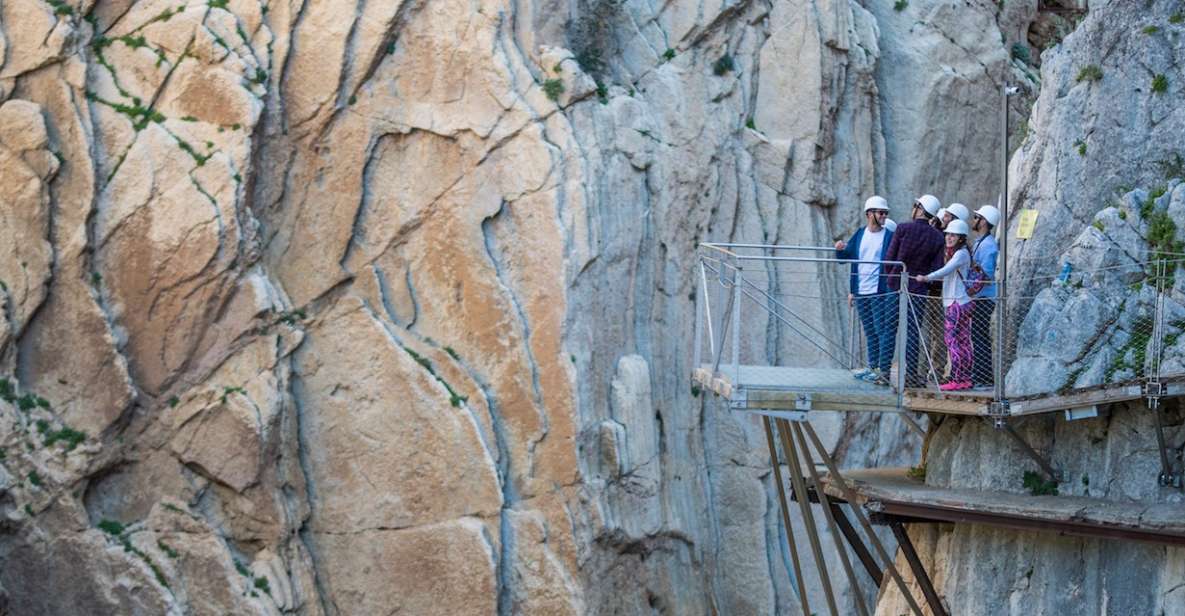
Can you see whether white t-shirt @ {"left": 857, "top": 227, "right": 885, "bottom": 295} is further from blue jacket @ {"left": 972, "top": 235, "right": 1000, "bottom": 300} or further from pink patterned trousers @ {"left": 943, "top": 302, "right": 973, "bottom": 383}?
pink patterned trousers @ {"left": 943, "top": 302, "right": 973, "bottom": 383}

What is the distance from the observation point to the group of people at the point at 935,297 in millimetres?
15198

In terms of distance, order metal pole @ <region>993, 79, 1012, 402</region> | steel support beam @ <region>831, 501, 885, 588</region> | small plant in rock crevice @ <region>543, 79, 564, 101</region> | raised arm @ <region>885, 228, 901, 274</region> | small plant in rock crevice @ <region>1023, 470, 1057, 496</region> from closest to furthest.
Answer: metal pole @ <region>993, 79, 1012, 402</region> < small plant in rock crevice @ <region>1023, 470, 1057, 496</region> < raised arm @ <region>885, 228, 901, 274</region> < steel support beam @ <region>831, 501, 885, 588</region> < small plant in rock crevice @ <region>543, 79, 564, 101</region>

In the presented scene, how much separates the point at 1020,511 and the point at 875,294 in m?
2.49

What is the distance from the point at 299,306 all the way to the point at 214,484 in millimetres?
2648

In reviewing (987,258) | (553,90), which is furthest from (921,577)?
(553,90)

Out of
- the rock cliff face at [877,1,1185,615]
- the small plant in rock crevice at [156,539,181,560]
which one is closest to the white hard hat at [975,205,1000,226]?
the rock cliff face at [877,1,1185,615]

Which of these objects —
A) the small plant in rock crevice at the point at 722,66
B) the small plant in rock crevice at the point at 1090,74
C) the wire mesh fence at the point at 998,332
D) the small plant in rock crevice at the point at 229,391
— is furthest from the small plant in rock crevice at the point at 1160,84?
the small plant in rock crevice at the point at 229,391

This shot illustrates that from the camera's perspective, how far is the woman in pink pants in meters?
15.1

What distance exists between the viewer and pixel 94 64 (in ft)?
80.2

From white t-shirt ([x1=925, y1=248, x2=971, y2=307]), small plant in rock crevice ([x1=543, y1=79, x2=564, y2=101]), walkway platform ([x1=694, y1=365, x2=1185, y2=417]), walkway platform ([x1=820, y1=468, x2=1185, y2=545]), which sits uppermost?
small plant in rock crevice ([x1=543, y1=79, x2=564, y2=101])

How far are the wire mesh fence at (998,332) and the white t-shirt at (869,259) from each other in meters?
0.02

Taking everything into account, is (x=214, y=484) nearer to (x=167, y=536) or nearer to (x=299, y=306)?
(x=167, y=536)

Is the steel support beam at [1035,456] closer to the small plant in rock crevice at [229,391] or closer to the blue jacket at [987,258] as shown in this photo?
the blue jacket at [987,258]

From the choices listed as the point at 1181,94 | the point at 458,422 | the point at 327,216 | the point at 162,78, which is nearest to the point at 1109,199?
the point at 1181,94
